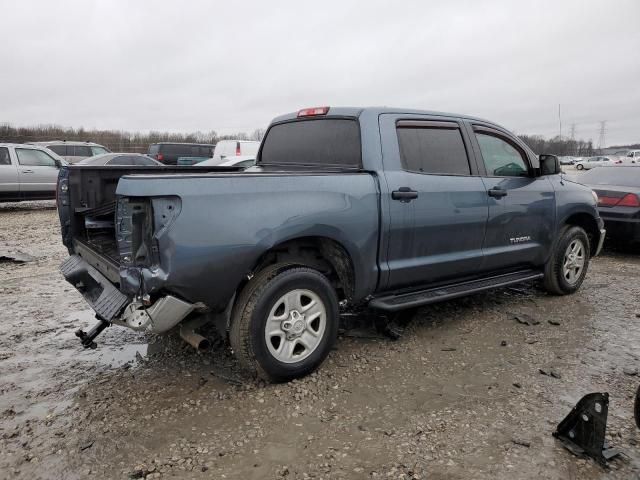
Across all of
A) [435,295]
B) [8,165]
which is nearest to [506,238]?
[435,295]

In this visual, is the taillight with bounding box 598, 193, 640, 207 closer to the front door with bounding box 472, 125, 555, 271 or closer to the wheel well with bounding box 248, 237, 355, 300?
the front door with bounding box 472, 125, 555, 271

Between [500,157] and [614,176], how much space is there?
487 cm

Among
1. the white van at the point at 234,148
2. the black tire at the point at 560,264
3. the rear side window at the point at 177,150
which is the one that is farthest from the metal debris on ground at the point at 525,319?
the rear side window at the point at 177,150

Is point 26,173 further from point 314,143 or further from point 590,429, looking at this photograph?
point 590,429

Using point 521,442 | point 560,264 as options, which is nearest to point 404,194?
point 521,442

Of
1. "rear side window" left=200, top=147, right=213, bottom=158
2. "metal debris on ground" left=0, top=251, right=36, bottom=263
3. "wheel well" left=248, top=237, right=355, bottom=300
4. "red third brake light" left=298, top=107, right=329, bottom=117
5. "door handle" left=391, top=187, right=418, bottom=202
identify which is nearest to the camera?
"wheel well" left=248, top=237, right=355, bottom=300

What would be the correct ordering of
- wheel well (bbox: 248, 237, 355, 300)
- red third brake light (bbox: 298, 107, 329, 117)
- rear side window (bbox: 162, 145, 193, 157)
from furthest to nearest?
rear side window (bbox: 162, 145, 193, 157) < red third brake light (bbox: 298, 107, 329, 117) < wheel well (bbox: 248, 237, 355, 300)

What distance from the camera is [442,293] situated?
13.6 feet

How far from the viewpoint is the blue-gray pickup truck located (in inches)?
116

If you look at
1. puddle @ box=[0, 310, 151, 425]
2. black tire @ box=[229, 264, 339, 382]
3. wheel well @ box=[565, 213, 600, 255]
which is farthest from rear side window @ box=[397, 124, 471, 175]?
puddle @ box=[0, 310, 151, 425]

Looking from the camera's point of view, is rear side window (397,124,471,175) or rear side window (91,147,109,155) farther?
rear side window (91,147,109,155)

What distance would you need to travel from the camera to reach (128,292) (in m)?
2.97

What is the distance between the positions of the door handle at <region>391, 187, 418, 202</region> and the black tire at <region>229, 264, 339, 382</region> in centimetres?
87

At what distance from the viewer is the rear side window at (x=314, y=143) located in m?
3.98
